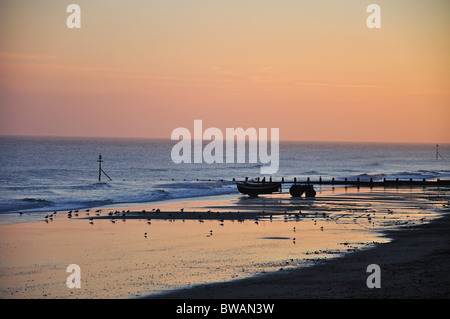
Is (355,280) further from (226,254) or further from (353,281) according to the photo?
(226,254)

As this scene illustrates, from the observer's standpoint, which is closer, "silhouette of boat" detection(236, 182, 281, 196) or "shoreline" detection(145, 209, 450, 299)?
"shoreline" detection(145, 209, 450, 299)

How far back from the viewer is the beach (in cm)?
1894

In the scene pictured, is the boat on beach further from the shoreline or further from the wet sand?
the shoreline

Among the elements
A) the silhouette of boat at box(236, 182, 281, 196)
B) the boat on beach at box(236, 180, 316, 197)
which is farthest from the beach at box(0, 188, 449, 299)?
the silhouette of boat at box(236, 182, 281, 196)

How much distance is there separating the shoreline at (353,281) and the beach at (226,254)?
1.3 inches

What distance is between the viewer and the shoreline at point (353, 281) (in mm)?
18031

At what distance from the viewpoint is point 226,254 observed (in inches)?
998

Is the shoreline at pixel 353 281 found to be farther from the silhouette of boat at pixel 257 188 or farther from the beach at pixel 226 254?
the silhouette of boat at pixel 257 188

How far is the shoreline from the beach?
33 mm

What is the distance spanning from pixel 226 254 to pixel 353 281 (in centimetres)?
690
